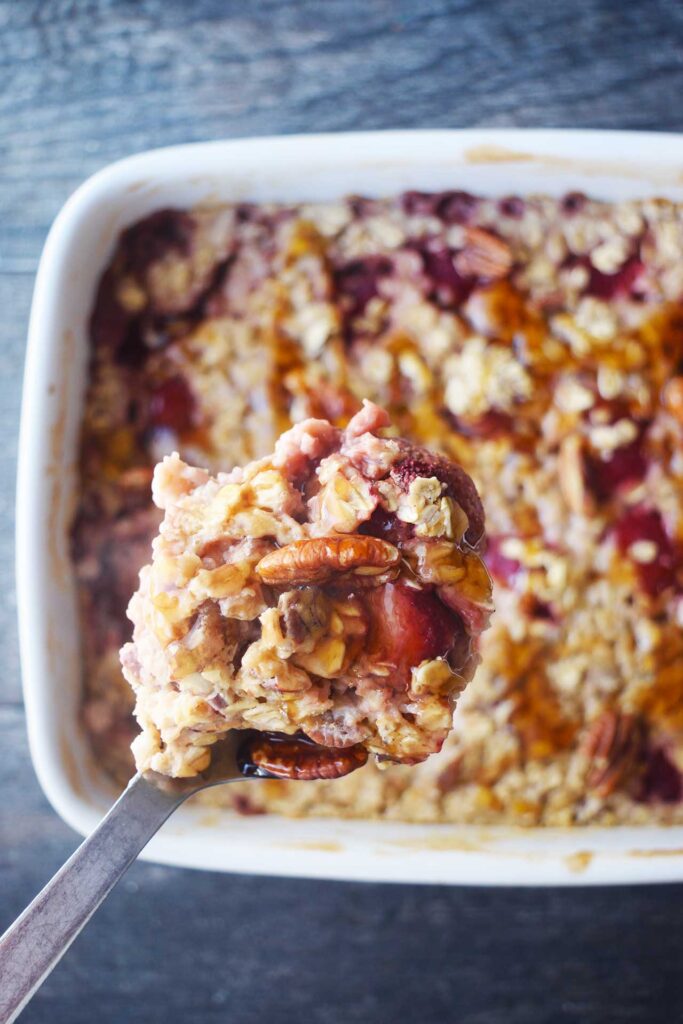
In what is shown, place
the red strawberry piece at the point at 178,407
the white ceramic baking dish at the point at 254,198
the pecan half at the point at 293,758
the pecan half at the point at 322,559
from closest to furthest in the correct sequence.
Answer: the pecan half at the point at 322,559
the pecan half at the point at 293,758
the white ceramic baking dish at the point at 254,198
the red strawberry piece at the point at 178,407

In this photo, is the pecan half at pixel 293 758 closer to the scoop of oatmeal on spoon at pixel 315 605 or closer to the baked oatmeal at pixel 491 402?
the scoop of oatmeal on spoon at pixel 315 605

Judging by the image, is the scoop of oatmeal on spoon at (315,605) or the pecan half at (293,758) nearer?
the scoop of oatmeal on spoon at (315,605)

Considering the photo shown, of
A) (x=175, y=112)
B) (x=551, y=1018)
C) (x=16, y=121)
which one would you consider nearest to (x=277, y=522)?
(x=175, y=112)

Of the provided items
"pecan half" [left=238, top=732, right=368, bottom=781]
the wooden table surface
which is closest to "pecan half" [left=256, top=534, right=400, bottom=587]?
"pecan half" [left=238, top=732, right=368, bottom=781]

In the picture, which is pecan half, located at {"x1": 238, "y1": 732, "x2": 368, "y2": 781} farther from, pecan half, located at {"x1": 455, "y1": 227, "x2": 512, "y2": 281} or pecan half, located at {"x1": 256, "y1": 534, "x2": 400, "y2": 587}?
pecan half, located at {"x1": 455, "y1": 227, "x2": 512, "y2": 281}

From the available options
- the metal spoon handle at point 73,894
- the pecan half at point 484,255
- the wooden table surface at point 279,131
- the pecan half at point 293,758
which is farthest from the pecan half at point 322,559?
the wooden table surface at point 279,131

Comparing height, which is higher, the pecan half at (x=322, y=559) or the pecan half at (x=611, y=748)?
the pecan half at (x=322, y=559)

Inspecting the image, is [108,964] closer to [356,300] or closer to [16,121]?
[356,300]
